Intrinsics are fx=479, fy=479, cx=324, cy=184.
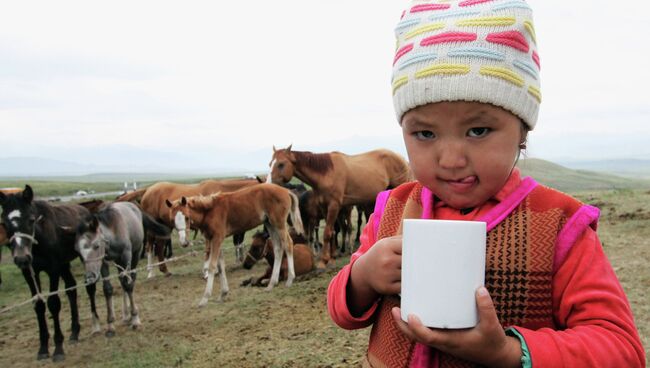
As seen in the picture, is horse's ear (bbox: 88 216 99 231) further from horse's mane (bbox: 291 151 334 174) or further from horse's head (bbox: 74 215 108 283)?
horse's mane (bbox: 291 151 334 174)

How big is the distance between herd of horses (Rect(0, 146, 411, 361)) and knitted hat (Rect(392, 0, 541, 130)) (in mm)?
6230

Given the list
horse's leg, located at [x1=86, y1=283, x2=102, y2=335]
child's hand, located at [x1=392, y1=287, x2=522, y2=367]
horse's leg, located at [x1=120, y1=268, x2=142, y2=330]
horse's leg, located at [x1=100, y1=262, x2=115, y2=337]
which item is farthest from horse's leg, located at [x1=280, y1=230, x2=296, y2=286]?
child's hand, located at [x1=392, y1=287, x2=522, y2=367]

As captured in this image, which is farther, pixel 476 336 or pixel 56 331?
pixel 56 331

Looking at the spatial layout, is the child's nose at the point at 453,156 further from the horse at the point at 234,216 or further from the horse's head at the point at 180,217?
the horse's head at the point at 180,217

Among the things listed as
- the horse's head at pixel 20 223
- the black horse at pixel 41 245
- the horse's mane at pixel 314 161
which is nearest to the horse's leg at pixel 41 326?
the black horse at pixel 41 245

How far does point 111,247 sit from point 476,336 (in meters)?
6.97

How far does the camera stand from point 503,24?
1.13 m

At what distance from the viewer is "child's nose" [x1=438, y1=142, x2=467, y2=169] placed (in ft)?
3.54

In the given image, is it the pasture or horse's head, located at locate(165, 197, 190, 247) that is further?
horse's head, located at locate(165, 197, 190, 247)

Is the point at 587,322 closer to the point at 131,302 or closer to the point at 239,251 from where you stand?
the point at 131,302

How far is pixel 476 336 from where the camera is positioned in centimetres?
92

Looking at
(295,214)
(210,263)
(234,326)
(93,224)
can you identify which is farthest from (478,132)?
(295,214)

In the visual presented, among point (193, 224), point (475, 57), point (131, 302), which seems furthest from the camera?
point (193, 224)

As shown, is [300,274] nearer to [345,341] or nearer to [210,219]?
[210,219]
